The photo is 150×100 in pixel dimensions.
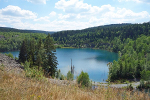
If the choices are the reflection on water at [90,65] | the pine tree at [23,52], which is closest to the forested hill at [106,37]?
the reflection on water at [90,65]

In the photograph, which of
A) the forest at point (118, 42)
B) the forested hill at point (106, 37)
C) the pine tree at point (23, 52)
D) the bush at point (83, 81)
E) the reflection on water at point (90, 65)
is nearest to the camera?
the bush at point (83, 81)

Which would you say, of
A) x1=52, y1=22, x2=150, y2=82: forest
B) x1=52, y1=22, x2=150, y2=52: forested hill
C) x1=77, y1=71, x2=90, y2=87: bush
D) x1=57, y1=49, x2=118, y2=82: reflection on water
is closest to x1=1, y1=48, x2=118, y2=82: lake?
x1=57, y1=49, x2=118, y2=82: reflection on water

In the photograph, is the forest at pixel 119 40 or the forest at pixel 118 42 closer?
the forest at pixel 118 42

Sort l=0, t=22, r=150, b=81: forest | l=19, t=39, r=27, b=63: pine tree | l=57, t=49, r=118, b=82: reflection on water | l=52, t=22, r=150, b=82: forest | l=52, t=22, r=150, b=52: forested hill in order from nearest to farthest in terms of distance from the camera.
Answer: l=19, t=39, r=27, b=63: pine tree → l=57, t=49, r=118, b=82: reflection on water → l=0, t=22, r=150, b=81: forest → l=52, t=22, r=150, b=82: forest → l=52, t=22, r=150, b=52: forested hill

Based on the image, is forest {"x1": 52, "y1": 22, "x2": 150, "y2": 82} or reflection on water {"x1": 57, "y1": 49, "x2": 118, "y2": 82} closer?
reflection on water {"x1": 57, "y1": 49, "x2": 118, "y2": 82}

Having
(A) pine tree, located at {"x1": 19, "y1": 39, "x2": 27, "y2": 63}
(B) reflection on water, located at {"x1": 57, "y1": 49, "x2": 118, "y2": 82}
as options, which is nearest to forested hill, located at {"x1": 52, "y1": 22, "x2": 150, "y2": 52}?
(B) reflection on water, located at {"x1": 57, "y1": 49, "x2": 118, "y2": 82}

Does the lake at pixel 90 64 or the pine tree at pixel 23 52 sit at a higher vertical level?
Result: the pine tree at pixel 23 52

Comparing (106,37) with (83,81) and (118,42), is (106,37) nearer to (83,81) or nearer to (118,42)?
(118,42)

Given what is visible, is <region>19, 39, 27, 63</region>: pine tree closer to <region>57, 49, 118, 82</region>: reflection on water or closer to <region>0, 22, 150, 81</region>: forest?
<region>57, 49, 118, 82</region>: reflection on water

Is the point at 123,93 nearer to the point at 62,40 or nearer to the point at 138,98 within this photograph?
the point at 138,98

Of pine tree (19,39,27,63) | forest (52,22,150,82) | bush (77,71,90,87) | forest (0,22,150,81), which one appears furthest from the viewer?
forest (52,22,150,82)

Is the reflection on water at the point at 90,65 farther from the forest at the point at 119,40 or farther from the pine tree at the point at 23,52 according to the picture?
the forest at the point at 119,40

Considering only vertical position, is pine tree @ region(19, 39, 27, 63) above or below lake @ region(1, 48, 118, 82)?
above

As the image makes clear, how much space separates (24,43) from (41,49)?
829 centimetres
